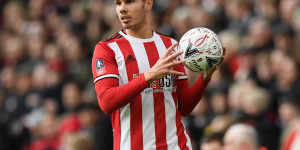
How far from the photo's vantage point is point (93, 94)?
380 inches

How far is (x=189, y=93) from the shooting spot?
14.7ft

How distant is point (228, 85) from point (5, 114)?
5332 mm

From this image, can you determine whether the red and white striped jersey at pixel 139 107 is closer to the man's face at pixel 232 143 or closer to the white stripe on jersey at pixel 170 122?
the white stripe on jersey at pixel 170 122

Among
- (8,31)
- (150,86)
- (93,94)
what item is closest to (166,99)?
(150,86)

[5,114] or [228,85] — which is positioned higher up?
[228,85]

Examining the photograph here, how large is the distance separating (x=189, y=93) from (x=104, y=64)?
836 millimetres

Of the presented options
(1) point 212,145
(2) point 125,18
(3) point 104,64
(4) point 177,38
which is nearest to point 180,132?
(3) point 104,64

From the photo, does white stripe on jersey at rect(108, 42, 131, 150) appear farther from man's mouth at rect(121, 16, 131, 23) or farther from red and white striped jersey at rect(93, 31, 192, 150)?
man's mouth at rect(121, 16, 131, 23)

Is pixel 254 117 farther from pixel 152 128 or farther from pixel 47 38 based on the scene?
pixel 47 38

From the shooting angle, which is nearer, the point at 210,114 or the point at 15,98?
the point at 210,114

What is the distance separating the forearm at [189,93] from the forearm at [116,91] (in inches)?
25.1

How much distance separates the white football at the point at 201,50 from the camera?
407 centimetres

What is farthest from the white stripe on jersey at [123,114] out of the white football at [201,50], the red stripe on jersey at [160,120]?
the white football at [201,50]

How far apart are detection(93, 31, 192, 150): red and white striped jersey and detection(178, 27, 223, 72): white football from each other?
28 centimetres
